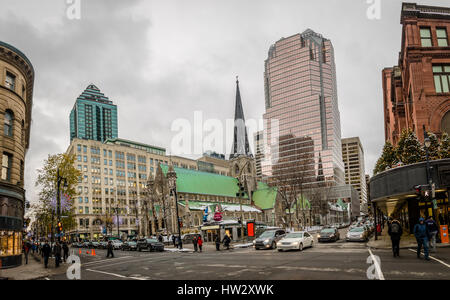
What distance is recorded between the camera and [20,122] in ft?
93.7

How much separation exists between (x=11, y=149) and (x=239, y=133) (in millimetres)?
81143

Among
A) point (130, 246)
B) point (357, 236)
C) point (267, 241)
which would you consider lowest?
point (130, 246)

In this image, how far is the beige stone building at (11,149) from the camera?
2553 centimetres

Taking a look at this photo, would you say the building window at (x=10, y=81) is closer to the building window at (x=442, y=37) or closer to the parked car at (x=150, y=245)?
the parked car at (x=150, y=245)

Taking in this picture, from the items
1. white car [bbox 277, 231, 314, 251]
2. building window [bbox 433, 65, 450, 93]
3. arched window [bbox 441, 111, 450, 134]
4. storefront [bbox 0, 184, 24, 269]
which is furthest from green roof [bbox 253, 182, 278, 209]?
storefront [bbox 0, 184, 24, 269]

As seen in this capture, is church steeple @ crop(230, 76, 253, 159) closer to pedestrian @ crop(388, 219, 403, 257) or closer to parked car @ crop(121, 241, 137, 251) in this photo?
parked car @ crop(121, 241, 137, 251)

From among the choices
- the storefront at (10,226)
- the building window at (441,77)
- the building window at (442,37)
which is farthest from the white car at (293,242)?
the building window at (442,37)

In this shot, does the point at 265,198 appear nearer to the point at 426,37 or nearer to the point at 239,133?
the point at 239,133

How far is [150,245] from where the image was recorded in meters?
44.5

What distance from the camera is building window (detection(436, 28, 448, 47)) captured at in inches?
1441

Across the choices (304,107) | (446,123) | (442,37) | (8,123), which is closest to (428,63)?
(442,37)

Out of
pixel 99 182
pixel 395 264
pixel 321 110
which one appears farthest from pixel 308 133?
pixel 395 264

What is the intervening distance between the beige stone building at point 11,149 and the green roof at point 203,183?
53.2m

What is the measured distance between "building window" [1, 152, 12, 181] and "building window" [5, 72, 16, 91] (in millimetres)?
5320
